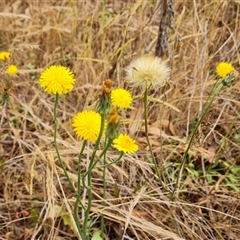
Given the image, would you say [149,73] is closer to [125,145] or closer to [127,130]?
[125,145]

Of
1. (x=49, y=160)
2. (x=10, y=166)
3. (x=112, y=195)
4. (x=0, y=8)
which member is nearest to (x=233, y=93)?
(x=112, y=195)

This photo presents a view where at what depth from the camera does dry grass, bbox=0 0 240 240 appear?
122 cm

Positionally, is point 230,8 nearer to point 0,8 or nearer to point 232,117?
point 232,117

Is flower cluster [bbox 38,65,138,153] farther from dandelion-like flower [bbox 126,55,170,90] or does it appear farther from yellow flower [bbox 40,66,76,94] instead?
dandelion-like flower [bbox 126,55,170,90]

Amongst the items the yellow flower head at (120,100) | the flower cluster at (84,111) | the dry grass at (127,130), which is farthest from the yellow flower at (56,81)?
the dry grass at (127,130)

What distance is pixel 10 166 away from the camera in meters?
1.38

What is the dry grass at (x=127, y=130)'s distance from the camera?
1.22m

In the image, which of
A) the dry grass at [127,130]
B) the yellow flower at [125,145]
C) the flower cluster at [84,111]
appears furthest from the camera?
the dry grass at [127,130]

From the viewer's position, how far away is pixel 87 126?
90 cm

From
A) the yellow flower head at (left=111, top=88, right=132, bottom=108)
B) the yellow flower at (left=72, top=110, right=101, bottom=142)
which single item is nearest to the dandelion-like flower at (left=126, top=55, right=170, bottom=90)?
the yellow flower head at (left=111, top=88, right=132, bottom=108)

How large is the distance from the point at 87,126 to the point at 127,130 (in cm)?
59

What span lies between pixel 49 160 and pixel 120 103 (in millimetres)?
377

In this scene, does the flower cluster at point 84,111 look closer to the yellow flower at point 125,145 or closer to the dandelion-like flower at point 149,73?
the yellow flower at point 125,145

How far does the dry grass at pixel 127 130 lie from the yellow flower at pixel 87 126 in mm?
321
